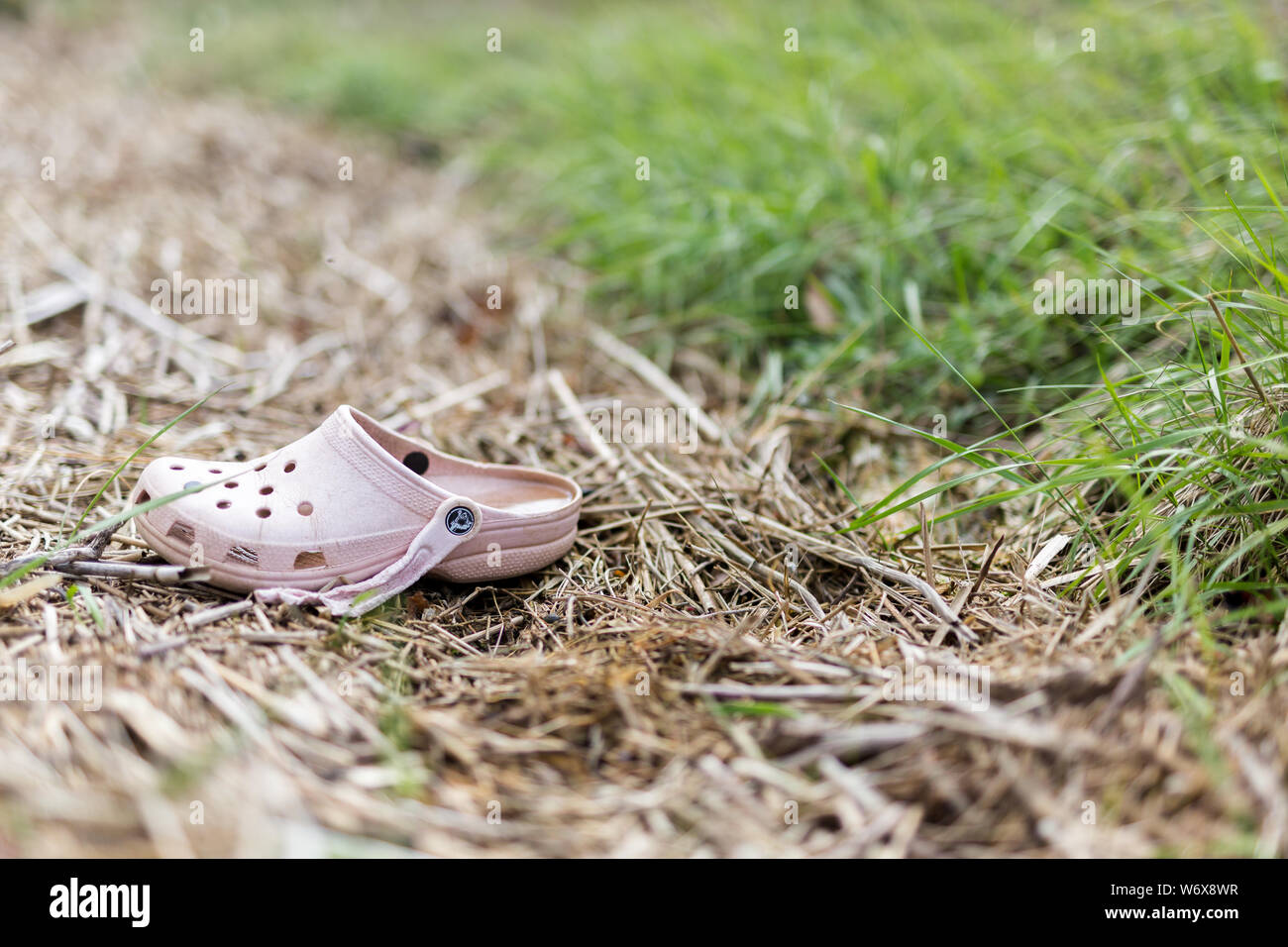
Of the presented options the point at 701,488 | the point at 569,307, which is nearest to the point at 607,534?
the point at 701,488

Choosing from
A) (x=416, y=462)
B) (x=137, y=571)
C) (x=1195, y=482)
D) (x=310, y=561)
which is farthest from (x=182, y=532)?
(x=1195, y=482)

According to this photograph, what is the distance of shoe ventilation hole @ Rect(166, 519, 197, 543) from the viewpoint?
4.77 ft

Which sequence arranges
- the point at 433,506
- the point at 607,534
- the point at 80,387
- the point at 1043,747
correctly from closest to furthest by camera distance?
the point at 1043,747, the point at 433,506, the point at 607,534, the point at 80,387

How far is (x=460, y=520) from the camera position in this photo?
156 centimetres

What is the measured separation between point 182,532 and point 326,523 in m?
0.23

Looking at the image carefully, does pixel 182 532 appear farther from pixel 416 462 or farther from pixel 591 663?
pixel 591 663

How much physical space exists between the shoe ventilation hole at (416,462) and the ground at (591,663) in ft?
0.82

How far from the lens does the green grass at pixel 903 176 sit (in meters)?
2.30

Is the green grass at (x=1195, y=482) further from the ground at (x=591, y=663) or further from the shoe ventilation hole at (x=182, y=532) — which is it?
the shoe ventilation hole at (x=182, y=532)

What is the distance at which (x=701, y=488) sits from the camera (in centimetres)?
196

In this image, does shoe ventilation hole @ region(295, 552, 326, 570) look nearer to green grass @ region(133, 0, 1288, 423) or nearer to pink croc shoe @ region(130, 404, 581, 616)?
pink croc shoe @ region(130, 404, 581, 616)

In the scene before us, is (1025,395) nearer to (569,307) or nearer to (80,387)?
(569,307)
